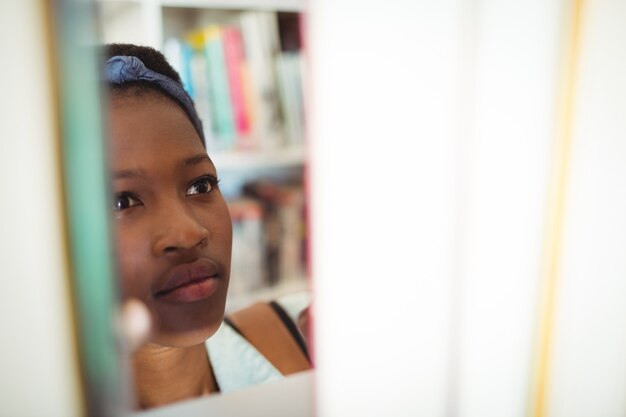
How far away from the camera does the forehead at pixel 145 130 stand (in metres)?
0.42

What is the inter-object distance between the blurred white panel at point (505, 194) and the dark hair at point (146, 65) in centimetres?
37

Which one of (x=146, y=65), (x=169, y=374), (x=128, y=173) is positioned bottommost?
(x=169, y=374)

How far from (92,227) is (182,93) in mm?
175

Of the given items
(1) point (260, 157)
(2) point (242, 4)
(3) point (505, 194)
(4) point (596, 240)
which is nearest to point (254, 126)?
(1) point (260, 157)

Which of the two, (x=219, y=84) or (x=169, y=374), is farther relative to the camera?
(x=219, y=84)

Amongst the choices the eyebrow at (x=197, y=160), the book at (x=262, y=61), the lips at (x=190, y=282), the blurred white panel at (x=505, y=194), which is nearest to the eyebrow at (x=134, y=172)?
the eyebrow at (x=197, y=160)

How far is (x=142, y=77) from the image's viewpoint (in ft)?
1.46

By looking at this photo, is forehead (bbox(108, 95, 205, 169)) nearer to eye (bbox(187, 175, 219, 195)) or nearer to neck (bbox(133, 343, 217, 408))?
eye (bbox(187, 175, 219, 195))

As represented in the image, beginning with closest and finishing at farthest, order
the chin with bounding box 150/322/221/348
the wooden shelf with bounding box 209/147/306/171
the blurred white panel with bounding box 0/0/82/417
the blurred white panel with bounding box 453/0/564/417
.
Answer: the blurred white panel with bounding box 0/0/82/417
the chin with bounding box 150/322/221/348
the blurred white panel with bounding box 453/0/564/417
the wooden shelf with bounding box 209/147/306/171

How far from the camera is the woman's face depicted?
431mm

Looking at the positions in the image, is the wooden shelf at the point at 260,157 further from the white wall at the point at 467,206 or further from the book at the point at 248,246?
the white wall at the point at 467,206

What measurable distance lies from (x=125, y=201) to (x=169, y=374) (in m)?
0.20

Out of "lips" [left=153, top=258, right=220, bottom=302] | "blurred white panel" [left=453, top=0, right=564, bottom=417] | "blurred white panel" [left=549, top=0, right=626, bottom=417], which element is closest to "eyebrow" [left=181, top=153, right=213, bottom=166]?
"lips" [left=153, top=258, right=220, bottom=302]

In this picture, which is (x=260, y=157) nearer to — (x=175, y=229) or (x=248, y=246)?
(x=248, y=246)
